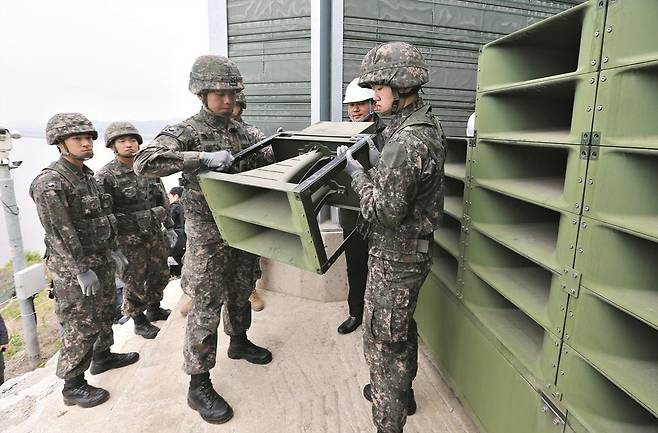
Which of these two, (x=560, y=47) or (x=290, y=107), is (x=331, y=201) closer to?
(x=560, y=47)

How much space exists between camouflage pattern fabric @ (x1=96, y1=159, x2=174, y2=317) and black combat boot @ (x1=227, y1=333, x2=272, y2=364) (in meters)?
A: 1.35

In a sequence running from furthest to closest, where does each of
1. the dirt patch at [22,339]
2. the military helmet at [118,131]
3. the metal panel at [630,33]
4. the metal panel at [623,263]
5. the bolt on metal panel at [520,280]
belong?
the dirt patch at [22,339], the military helmet at [118,131], the bolt on metal panel at [520,280], the metal panel at [623,263], the metal panel at [630,33]

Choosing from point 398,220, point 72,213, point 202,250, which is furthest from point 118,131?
point 398,220

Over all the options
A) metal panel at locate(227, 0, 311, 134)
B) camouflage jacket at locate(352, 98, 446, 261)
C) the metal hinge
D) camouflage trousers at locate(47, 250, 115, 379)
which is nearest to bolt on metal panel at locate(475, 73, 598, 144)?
camouflage jacket at locate(352, 98, 446, 261)

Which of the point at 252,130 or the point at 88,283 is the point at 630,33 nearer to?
the point at 252,130

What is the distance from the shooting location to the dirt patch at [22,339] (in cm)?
736

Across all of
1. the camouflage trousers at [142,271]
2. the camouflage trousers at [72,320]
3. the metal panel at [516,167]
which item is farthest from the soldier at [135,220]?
the metal panel at [516,167]

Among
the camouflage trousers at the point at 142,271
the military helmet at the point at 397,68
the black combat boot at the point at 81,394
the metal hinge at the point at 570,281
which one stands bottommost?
the black combat boot at the point at 81,394

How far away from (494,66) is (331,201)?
1199mm

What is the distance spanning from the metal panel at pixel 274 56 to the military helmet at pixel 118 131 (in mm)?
1441

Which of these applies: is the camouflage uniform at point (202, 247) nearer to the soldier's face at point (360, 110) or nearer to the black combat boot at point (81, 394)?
the black combat boot at point (81, 394)

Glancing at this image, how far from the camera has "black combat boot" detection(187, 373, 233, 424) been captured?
8.25 feet

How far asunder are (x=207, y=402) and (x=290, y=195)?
1629 mm

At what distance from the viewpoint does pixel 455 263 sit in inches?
121
